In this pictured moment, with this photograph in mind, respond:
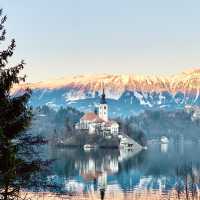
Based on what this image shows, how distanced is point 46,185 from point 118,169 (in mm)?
95651

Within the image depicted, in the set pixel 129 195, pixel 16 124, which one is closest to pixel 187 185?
pixel 129 195

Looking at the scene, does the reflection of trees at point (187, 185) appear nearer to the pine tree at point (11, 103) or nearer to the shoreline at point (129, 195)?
the shoreline at point (129, 195)

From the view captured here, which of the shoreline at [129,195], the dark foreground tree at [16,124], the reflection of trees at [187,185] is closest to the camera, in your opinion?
the dark foreground tree at [16,124]

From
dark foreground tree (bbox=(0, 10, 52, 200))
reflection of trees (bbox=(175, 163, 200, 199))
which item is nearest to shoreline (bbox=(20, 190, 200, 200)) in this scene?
reflection of trees (bbox=(175, 163, 200, 199))

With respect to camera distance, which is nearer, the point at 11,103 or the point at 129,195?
the point at 11,103

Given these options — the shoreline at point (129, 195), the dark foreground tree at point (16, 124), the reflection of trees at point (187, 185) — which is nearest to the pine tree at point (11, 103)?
the dark foreground tree at point (16, 124)

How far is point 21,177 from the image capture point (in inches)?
840

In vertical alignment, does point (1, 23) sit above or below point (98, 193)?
above

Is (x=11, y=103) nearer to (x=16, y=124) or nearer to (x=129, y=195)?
(x=16, y=124)

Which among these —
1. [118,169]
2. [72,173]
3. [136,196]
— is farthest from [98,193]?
[118,169]

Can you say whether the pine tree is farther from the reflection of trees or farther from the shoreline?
the shoreline

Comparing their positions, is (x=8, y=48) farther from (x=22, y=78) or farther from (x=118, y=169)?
(x=118, y=169)

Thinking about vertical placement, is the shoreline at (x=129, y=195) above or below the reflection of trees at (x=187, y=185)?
below

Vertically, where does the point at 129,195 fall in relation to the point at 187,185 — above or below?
below
